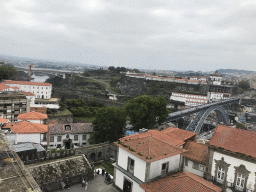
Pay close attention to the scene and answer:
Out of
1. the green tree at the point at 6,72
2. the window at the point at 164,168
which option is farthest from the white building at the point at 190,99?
the window at the point at 164,168

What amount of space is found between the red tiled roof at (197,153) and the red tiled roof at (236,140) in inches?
96.0

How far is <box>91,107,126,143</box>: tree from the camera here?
25.3 metres

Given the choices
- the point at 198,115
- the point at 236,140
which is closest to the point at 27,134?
the point at 236,140

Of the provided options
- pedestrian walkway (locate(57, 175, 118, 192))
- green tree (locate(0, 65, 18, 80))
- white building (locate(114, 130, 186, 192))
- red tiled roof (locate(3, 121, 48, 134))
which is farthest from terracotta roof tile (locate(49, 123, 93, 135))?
green tree (locate(0, 65, 18, 80))

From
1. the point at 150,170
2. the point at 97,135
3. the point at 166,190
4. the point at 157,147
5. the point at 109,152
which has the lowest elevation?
the point at 109,152

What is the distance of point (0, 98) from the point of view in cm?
3591

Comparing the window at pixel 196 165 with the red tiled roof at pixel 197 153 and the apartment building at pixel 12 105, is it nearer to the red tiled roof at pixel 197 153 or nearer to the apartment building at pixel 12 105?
the red tiled roof at pixel 197 153

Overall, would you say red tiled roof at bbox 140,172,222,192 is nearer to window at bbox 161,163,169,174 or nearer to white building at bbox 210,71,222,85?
window at bbox 161,163,169,174

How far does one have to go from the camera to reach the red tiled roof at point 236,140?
12999 mm

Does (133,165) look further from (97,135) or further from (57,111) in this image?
(57,111)

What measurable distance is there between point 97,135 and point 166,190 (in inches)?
622

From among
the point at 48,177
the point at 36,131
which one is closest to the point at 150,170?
the point at 48,177

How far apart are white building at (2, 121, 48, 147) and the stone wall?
8.12 metres

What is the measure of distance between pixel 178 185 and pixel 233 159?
4.99 metres
